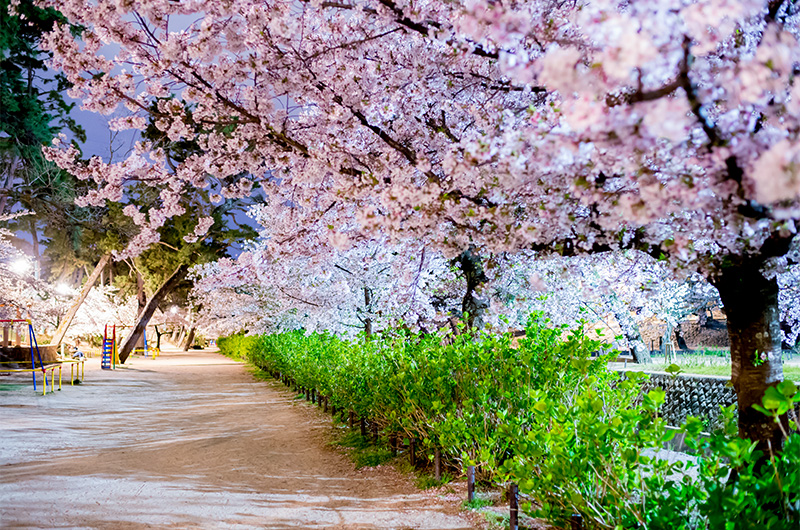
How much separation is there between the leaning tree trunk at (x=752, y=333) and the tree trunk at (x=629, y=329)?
1085 cm

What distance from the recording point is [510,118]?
358 cm

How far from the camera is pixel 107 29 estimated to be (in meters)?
4.64

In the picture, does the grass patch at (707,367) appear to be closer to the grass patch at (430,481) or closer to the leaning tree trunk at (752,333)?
the grass patch at (430,481)

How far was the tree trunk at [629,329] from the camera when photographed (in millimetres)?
13711

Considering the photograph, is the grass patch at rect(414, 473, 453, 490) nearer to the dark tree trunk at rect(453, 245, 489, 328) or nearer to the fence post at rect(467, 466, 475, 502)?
the fence post at rect(467, 466, 475, 502)

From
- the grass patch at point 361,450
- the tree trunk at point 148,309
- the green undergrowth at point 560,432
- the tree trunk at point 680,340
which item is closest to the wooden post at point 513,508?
the green undergrowth at point 560,432

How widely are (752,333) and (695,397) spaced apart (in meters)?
10.5

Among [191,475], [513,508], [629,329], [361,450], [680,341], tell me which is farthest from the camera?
[680,341]

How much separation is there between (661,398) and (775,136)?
1312 mm

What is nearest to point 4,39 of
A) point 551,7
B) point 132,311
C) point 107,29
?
point 107,29

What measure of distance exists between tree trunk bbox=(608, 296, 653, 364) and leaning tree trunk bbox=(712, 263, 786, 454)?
10851 millimetres

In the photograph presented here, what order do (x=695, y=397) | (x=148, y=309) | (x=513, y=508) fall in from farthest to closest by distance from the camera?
(x=148, y=309), (x=695, y=397), (x=513, y=508)

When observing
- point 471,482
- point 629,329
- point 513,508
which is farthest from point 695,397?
point 513,508

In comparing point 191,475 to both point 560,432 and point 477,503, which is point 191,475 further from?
point 560,432
